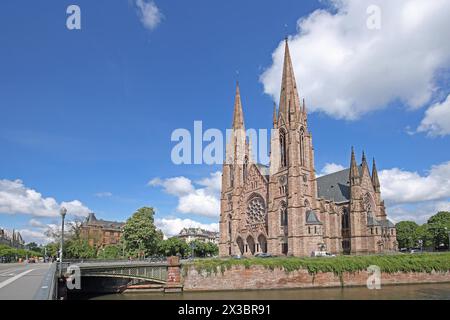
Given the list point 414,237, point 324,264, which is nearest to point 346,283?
point 324,264

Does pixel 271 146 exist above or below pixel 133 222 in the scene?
above

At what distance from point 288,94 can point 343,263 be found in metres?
36.6

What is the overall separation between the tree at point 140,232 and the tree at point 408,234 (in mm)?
63779

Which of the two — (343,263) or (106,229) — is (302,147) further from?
(106,229)

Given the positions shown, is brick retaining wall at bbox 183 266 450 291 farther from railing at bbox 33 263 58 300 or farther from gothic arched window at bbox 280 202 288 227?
railing at bbox 33 263 58 300

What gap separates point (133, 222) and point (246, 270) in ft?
105

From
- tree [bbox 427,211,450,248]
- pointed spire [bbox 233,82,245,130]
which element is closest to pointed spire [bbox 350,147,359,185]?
pointed spire [bbox 233,82,245,130]

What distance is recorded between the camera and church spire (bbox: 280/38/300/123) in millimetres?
71375

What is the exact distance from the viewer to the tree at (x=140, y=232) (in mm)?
70938

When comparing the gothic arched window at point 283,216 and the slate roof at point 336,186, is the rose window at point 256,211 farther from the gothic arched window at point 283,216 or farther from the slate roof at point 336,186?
the slate roof at point 336,186

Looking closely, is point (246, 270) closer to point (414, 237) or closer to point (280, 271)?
point (280, 271)

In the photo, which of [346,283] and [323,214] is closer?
[346,283]

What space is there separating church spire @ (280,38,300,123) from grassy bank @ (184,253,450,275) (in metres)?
29.5

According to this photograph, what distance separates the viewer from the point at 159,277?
45.6 meters
